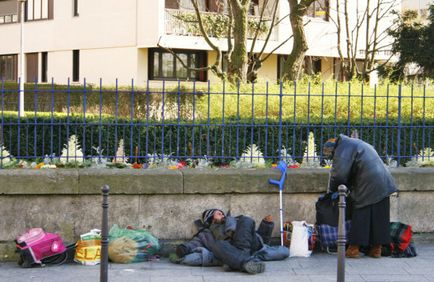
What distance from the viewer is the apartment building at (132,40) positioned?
103 ft

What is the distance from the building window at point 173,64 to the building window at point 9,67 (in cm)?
959

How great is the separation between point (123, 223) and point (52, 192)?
0.89 m

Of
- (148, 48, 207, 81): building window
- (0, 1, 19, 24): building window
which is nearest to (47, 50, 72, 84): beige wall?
(0, 1, 19, 24): building window

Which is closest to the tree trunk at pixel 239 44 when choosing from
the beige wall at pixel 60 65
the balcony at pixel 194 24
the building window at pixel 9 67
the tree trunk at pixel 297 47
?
the tree trunk at pixel 297 47

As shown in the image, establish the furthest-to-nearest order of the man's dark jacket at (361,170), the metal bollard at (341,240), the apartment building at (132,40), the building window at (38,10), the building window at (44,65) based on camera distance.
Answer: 1. the building window at (44,65)
2. the building window at (38,10)
3. the apartment building at (132,40)
4. the man's dark jacket at (361,170)
5. the metal bollard at (341,240)

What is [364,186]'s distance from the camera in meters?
8.95

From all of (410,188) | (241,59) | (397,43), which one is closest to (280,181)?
(410,188)

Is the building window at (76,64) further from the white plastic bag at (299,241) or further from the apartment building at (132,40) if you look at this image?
the white plastic bag at (299,241)

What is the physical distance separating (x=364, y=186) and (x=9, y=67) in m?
33.4

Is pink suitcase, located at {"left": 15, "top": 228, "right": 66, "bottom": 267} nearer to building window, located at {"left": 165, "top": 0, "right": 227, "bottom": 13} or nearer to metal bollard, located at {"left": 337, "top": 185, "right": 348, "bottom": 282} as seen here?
metal bollard, located at {"left": 337, "top": 185, "right": 348, "bottom": 282}

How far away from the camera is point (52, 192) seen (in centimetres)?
895

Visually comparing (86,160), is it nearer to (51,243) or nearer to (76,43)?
(51,243)

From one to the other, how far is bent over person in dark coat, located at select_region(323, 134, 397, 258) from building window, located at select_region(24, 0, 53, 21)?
29.4m

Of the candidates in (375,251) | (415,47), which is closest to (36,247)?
(375,251)
